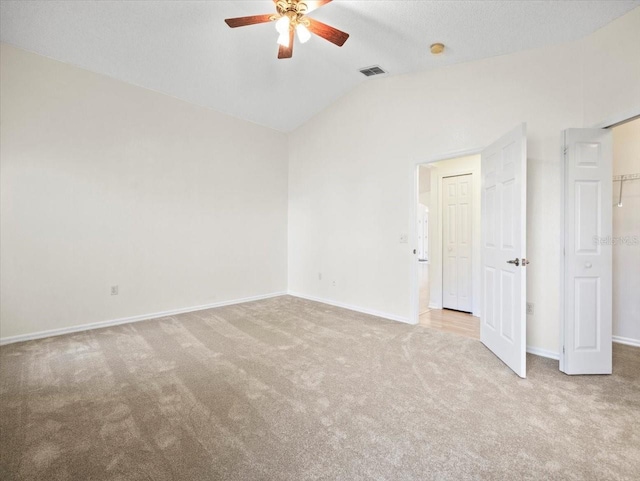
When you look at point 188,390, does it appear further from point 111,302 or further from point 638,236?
point 638,236

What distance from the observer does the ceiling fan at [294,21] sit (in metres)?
2.40

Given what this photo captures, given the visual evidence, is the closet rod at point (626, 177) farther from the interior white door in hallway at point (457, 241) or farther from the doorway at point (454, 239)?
the interior white door in hallway at point (457, 241)

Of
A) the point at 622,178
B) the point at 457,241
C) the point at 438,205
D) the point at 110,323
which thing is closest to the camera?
the point at 622,178

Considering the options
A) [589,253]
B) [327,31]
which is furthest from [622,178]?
[327,31]

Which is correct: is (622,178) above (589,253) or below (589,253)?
above

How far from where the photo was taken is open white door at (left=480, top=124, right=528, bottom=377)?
253 centimetres

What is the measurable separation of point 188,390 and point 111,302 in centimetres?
235

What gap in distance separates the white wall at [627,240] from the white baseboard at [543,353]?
1.21 meters

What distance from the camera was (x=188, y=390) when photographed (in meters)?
2.34

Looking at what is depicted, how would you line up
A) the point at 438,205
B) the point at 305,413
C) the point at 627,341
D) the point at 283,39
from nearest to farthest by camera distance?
the point at 305,413 < the point at 283,39 < the point at 627,341 < the point at 438,205

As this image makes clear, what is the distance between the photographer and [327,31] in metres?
2.55

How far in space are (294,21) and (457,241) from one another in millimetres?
3877

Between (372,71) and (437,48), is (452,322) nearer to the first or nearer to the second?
(437,48)

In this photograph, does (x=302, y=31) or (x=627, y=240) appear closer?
(x=302, y=31)
